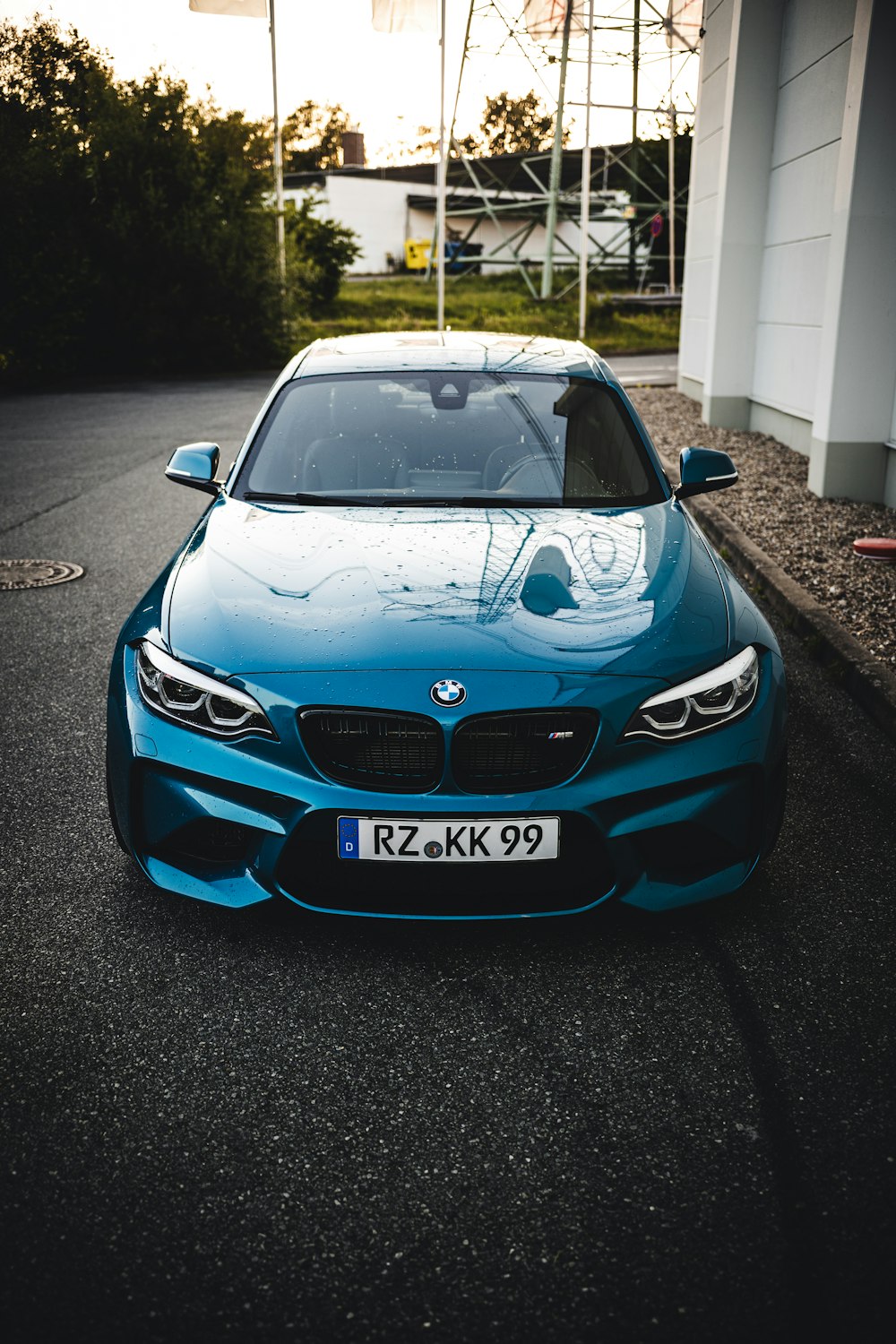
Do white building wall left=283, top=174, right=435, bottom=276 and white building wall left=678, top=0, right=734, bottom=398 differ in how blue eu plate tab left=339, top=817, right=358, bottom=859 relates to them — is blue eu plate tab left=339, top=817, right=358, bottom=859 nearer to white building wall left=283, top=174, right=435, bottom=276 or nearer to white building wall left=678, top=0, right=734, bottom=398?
white building wall left=678, top=0, right=734, bottom=398

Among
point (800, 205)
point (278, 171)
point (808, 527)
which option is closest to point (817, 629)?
point (808, 527)

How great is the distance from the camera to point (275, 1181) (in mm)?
2148

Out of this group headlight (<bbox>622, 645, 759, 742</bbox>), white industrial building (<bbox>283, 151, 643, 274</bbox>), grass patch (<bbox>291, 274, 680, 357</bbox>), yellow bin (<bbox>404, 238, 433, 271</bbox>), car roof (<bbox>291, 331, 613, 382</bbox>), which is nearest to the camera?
headlight (<bbox>622, 645, 759, 742</bbox>)

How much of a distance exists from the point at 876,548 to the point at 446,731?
506 cm

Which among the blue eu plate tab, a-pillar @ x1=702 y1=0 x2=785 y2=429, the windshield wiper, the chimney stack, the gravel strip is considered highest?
the chimney stack

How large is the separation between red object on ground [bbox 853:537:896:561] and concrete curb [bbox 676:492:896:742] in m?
0.59

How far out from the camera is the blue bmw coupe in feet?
8.88

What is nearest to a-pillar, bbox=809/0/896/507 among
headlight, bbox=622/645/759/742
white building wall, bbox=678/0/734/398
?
white building wall, bbox=678/0/734/398

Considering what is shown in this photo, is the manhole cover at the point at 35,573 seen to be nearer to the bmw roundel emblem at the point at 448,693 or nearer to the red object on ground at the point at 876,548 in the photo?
the bmw roundel emblem at the point at 448,693

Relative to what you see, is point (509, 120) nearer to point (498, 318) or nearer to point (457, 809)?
point (498, 318)

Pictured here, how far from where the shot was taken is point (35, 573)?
7.00m

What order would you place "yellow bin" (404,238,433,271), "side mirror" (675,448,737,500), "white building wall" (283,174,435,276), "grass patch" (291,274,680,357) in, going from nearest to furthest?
"side mirror" (675,448,737,500)
"grass patch" (291,274,680,357)
"yellow bin" (404,238,433,271)
"white building wall" (283,174,435,276)

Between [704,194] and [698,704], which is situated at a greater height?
[704,194]

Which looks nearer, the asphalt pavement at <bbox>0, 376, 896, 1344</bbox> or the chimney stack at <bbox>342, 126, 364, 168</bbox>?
the asphalt pavement at <bbox>0, 376, 896, 1344</bbox>
